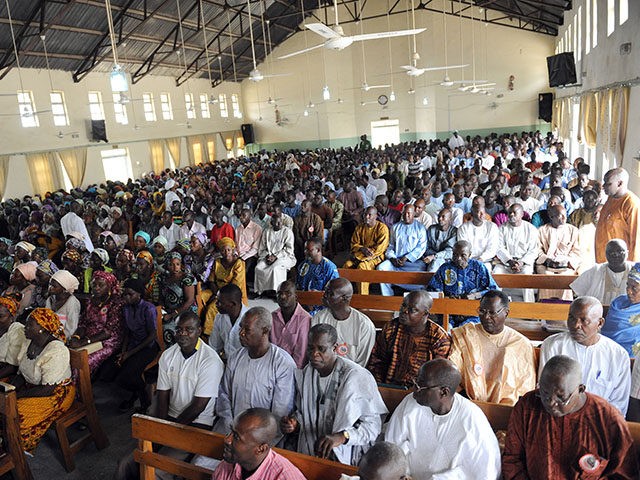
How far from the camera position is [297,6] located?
22.2 metres

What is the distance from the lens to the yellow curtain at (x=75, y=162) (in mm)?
17219

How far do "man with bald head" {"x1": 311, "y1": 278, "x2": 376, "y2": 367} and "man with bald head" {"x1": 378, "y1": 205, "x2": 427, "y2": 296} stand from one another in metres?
2.69

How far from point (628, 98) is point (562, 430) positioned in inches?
279

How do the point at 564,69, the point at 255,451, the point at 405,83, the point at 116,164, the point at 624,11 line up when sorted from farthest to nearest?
the point at 405,83
the point at 116,164
the point at 564,69
the point at 624,11
the point at 255,451

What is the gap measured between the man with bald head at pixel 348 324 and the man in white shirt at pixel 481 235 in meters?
2.84

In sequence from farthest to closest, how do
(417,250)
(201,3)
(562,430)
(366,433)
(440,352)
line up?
(201,3) → (417,250) → (440,352) → (366,433) → (562,430)

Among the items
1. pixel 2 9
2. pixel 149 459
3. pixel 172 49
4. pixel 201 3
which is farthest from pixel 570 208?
pixel 172 49

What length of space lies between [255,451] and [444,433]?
899 millimetres

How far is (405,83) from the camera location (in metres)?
24.8

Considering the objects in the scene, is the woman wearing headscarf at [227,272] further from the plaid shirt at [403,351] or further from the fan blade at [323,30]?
the fan blade at [323,30]

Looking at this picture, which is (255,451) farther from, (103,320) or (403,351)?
(103,320)

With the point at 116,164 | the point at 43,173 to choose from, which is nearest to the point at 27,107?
the point at 43,173

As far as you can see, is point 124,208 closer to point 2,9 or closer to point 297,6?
point 2,9

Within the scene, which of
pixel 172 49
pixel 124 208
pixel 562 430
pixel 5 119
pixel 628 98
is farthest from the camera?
pixel 172 49
